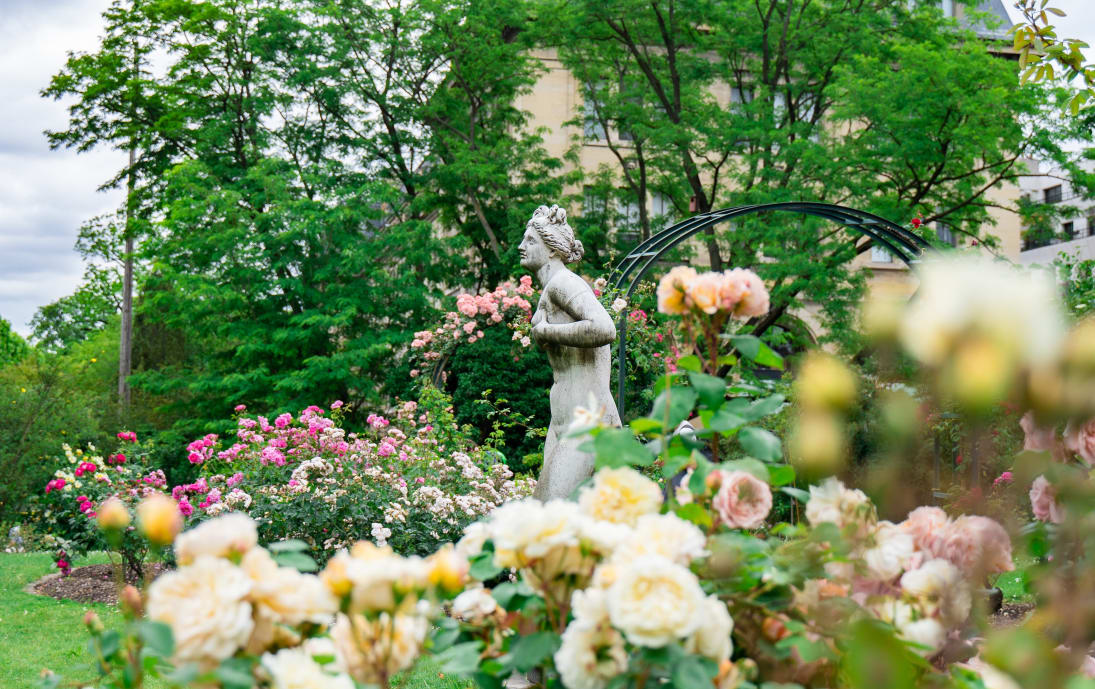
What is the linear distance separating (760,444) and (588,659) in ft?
1.57

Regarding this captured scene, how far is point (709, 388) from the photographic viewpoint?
4.77ft

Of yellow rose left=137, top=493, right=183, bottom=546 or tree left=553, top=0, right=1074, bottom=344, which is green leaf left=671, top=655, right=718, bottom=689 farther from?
tree left=553, top=0, right=1074, bottom=344

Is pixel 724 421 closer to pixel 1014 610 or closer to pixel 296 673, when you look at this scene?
pixel 296 673

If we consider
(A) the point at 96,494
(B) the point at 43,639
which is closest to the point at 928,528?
(B) the point at 43,639

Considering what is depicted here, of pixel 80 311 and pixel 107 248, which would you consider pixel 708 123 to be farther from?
pixel 80 311

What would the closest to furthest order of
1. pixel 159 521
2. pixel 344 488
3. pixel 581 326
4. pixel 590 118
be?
pixel 159 521 < pixel 581 326 < pixel 344 488 < pixel 590 118

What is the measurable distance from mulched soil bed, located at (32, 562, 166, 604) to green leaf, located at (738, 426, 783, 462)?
7587 millimetres

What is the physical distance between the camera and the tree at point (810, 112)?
567 inches

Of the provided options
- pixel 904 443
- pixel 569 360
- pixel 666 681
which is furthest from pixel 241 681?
pixel 569 360

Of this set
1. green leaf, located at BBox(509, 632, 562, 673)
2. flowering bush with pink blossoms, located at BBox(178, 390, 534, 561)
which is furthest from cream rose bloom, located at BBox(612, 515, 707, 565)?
flowering bush with pink blossoms, located at BBox(178, 390, 534, 561)

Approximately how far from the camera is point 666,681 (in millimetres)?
1314

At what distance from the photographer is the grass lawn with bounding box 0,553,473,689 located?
203 inches

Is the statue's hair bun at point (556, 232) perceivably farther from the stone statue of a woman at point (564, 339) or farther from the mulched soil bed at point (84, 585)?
the mulched soil bed at point (84, 585)

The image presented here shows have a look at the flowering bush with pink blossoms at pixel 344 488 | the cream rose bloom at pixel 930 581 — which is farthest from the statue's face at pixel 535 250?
the cream rose bloom at pixel 930 581
